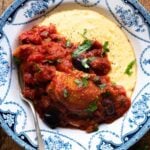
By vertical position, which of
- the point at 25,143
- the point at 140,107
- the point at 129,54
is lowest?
the point at 25,143

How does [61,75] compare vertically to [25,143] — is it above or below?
above

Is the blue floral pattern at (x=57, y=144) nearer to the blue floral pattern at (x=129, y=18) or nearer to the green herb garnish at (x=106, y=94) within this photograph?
the green herb garnish at (x=106, y=94)

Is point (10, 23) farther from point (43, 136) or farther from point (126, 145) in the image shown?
point (126, 145)

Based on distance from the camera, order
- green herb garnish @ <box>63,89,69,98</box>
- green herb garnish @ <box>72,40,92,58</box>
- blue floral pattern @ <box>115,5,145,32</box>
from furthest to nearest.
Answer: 1. blue floral pattern @ <box>115,5,145,32</box>
2. green herb garnish @ <box>72,40,92,58</box>
3. green herb garnish @ <box>63,89,69,98</box>

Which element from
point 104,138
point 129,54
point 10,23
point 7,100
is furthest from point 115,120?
point 10,23

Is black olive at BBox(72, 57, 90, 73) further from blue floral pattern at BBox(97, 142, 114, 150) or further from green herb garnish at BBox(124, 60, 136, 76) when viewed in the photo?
blue floral pattern at BBox(97, 142, 114, 150)

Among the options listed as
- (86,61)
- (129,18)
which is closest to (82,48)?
(86,61)

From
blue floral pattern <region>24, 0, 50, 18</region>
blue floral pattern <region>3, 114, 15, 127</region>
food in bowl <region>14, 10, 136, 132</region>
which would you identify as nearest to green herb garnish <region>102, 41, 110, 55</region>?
food in bowl <region>14, 10, 136, 132</region>

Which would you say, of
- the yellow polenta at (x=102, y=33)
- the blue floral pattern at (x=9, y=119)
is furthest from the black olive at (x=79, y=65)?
the blue floral pattern at (x=9, y=119)
